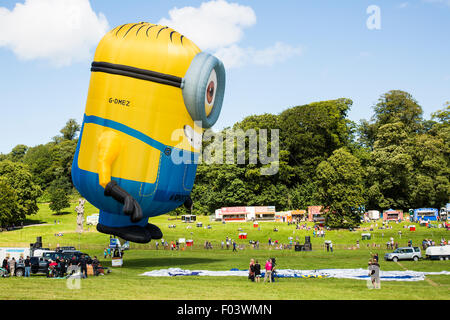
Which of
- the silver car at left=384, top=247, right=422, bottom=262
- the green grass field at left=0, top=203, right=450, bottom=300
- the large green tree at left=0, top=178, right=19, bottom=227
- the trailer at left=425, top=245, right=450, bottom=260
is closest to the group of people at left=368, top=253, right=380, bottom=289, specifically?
the green grass field at left=0, top=203, right=450, bottom=300

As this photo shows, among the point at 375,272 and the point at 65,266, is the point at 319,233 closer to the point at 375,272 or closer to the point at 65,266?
the point at 65,266

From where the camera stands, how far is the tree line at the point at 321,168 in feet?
253

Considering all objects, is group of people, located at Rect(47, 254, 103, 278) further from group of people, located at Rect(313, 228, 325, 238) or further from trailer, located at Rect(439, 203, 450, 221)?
trailer, located at Rect(439, 203, 450, 221)

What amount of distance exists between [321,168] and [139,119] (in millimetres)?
55473

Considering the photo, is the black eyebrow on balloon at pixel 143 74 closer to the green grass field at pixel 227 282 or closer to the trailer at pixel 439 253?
the green grass field at pixel 227 282

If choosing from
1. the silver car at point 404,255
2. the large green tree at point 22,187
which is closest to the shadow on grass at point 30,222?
the large green tree at point 22,187

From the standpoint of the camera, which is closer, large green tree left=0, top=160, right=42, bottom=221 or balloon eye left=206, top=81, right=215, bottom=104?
balloon eye left=206, top=81, right=215, bottom=104

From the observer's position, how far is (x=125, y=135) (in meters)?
14.8

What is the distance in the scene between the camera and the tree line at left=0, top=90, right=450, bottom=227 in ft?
253

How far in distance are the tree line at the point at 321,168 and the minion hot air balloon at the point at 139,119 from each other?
53.6m

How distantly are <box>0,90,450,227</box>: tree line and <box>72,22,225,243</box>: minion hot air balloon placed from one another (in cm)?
5364

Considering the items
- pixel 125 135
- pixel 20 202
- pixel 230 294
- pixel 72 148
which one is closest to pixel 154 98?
pixel 125 135

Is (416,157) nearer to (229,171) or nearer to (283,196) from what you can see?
(283,196)

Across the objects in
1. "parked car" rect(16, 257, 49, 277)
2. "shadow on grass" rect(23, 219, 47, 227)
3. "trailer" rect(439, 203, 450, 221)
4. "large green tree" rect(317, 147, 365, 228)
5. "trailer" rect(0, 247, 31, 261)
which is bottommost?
"parked car" rect(16, 257, 49, 277)
